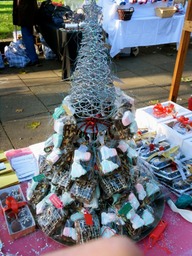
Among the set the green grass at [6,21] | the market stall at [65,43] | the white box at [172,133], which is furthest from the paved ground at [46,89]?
the green grass at [6,21]

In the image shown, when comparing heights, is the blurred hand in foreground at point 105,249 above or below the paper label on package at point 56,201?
above

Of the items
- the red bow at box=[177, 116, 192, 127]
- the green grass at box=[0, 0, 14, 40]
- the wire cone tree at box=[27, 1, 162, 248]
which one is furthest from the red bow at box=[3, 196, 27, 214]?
the green grass at box=[0, 0, 14, 40]

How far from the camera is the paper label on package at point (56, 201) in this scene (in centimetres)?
167

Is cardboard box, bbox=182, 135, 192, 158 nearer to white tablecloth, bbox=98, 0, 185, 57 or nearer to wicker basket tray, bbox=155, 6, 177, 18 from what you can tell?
white tablecloth, bbox=98, 0, 185, 57

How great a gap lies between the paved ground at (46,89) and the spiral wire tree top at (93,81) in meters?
1.54

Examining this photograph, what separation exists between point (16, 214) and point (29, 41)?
440 centimetres

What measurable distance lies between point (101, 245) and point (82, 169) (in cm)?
106

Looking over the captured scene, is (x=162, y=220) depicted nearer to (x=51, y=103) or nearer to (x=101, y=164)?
(x=101, y=164)

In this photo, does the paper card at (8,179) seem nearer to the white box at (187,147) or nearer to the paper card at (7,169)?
the paper card at (7,169)

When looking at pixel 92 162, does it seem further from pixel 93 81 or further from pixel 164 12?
pixel 164 12

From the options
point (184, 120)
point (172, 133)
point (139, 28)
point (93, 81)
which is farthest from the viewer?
point (139, 28)

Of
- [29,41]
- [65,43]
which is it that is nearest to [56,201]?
[65,43]

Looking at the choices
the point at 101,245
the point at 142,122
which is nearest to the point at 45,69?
the point at 142,122

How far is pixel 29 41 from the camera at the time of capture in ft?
18.3
